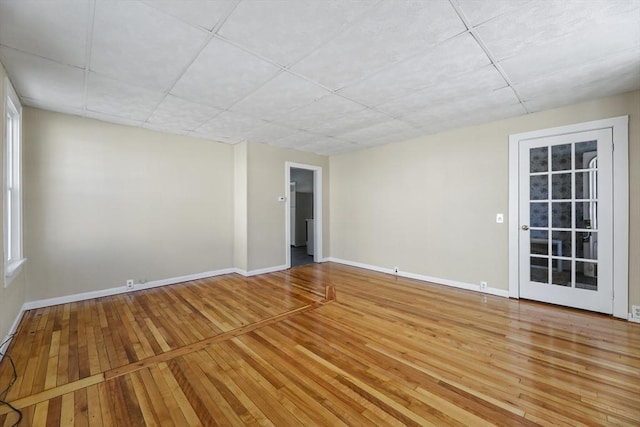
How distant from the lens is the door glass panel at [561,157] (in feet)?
10.8

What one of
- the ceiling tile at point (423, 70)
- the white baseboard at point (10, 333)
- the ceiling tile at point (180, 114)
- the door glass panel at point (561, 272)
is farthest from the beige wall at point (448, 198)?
the white baseboard at point (10, 333)

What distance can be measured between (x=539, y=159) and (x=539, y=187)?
37cm

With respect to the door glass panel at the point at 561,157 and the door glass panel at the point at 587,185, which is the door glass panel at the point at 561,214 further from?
the door glass panel at the point at 561,157

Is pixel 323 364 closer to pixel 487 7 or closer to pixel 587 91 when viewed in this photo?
pixel 487 7

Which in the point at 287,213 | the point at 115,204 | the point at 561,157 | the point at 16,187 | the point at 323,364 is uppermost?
the point at 561,157

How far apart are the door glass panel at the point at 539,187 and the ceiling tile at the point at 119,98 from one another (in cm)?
474

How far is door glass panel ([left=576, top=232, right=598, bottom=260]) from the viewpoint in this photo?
Result: 10.3ft

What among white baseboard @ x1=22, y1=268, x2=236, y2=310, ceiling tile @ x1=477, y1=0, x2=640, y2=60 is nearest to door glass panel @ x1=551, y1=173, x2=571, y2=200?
ceiling tile @ x1=477, y1=0, x2=640, y2=60

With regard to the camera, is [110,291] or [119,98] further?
[110,291]

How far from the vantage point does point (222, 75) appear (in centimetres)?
251

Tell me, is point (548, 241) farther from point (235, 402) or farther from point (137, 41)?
point (137, 41)

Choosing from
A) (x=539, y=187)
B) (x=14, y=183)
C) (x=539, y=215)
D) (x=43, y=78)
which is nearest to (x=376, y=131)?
(x=539, y=187)

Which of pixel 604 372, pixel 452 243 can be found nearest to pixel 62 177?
pixel 452 243

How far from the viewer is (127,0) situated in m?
1.61
